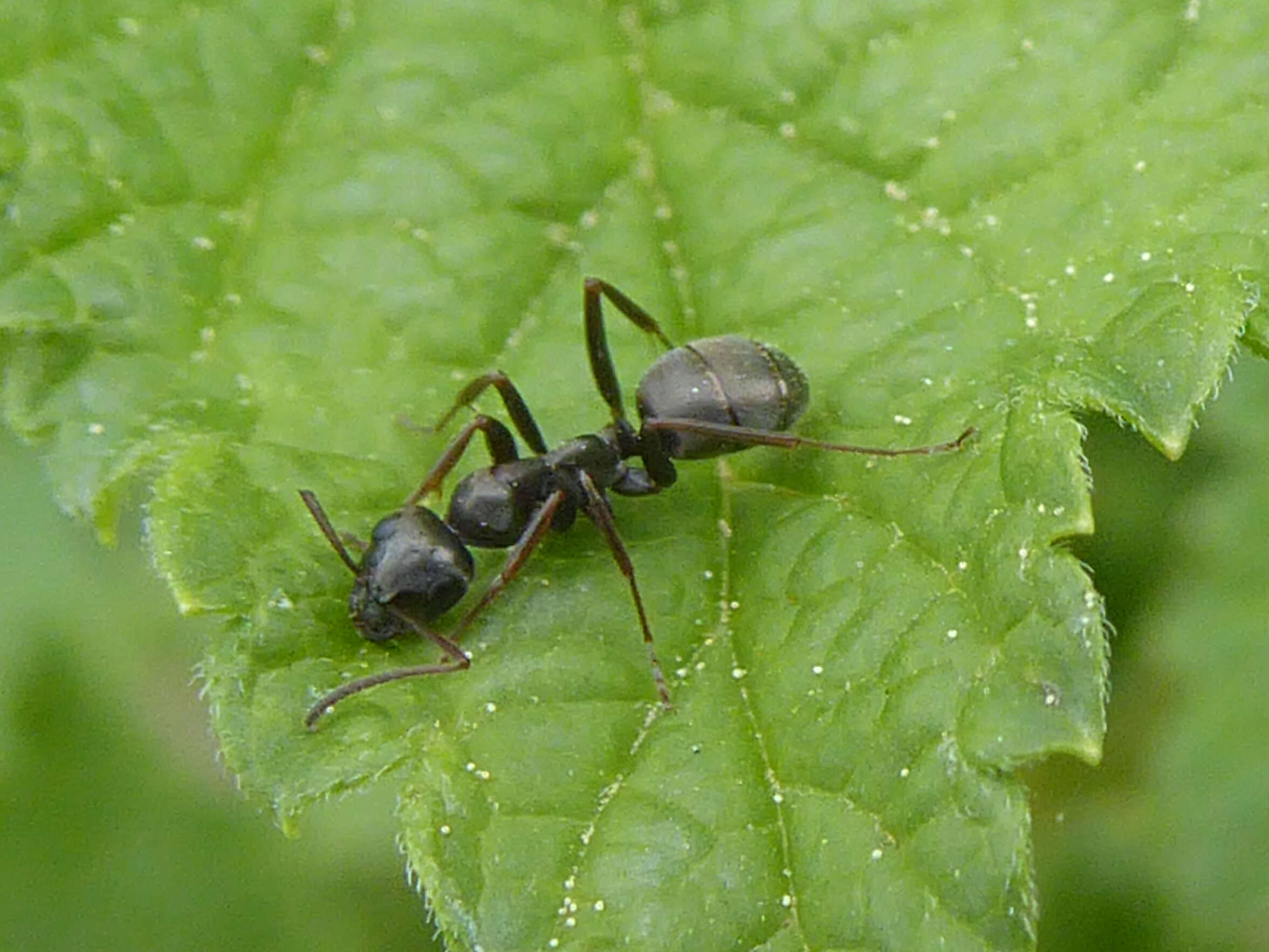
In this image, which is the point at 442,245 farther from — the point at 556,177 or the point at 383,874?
the point at 383,874

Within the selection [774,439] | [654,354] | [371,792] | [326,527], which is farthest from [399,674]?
[371,792]

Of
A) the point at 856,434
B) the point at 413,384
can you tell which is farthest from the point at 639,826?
the point at 413,384

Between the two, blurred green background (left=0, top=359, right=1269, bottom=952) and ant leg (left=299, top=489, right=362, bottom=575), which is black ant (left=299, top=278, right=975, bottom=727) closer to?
ant leg (left=299, top=489, right=362, bottom=575)

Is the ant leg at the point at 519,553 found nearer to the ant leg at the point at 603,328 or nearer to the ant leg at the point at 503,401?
the ant leg at the point at 503,401

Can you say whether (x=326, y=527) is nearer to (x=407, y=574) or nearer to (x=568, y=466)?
(x=407, y=574)

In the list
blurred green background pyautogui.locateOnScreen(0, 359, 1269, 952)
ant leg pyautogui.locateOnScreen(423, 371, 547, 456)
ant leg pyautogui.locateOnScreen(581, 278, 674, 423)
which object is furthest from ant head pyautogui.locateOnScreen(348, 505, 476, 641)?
blurred green background pyautogui.locateOnScreen(0, 359, 1269, 952)

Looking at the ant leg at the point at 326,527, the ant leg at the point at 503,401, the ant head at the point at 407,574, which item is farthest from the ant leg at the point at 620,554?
the ant leg at the point at 326,527
